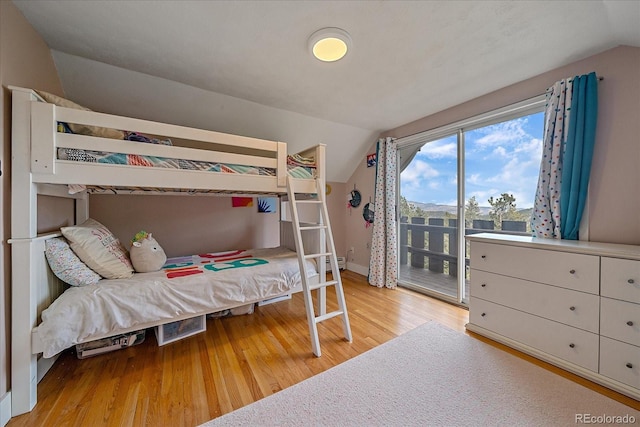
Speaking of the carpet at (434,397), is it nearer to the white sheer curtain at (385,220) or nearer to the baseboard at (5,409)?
the baseboard at (5,409)

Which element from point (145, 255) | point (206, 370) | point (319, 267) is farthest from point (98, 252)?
point (319, 267)

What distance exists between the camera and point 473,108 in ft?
8.39

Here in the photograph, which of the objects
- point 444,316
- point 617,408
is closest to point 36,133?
point 444,316

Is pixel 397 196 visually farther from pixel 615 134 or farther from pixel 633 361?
pixel 633 361

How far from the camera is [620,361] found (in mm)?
1444

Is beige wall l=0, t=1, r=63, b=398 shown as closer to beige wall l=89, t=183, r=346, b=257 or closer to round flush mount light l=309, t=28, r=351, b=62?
beige wall l=89, t=183, r=346, b=257

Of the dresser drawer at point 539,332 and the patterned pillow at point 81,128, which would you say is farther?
the dresser drawer at point 539,332

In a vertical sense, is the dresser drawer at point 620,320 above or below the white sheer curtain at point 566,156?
below

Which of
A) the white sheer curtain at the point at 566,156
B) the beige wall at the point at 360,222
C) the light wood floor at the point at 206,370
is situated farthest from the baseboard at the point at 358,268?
the white sheer curtain at the point at 566,156

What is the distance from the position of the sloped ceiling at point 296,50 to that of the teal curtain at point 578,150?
0.29m

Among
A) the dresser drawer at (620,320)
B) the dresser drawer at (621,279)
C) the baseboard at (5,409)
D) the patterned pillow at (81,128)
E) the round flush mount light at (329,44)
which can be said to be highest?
the round flush mount light at (329,44)

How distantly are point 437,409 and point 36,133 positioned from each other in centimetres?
278

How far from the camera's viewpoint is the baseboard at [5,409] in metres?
1.19

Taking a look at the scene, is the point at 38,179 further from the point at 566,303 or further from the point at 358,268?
the point at 358,268
